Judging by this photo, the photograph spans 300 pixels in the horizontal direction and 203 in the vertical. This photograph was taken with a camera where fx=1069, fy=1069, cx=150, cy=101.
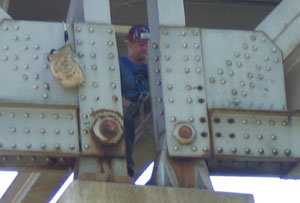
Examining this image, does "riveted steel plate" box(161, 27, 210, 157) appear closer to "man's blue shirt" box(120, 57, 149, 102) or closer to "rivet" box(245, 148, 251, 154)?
"rivet" box(245, 148, 251, 154)

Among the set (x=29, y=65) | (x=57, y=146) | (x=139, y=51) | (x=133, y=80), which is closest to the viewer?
(x=57, y=146)

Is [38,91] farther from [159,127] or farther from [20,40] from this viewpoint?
[159,127]

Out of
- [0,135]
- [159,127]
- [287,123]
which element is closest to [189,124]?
[159,127]

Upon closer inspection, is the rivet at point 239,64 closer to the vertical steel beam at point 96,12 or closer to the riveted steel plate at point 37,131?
the vertical steel beam at point 96,12

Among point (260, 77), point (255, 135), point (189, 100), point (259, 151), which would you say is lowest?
point (259, 151)

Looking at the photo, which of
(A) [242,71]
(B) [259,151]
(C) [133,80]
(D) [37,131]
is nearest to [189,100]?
(A) [242,71]

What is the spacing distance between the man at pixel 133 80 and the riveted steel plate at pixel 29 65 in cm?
126

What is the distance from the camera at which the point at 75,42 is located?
9.79m

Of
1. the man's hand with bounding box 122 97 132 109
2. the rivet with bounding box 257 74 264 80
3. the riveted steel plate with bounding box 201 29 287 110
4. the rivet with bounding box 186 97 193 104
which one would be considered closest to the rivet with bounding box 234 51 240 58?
the riveted steel plate with bounding box 201 29 287 110

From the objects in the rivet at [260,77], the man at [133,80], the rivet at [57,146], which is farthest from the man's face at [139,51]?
the rivet at [57,146]

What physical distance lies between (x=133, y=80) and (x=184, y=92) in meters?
1.49

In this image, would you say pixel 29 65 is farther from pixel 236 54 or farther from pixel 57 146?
pixel 236 54

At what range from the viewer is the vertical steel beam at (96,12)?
9984 millimetres

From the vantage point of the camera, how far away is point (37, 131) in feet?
30.8
